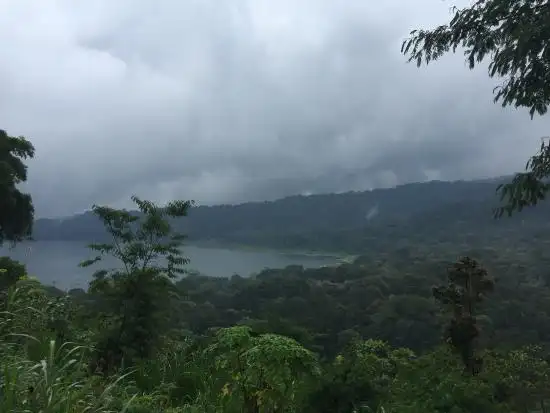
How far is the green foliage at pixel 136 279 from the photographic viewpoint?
6.43 metres

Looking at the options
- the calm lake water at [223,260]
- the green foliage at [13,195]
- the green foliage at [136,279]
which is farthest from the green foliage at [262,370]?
the calm lake water at [223,260]

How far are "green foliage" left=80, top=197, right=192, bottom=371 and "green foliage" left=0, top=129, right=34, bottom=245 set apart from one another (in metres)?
5.08

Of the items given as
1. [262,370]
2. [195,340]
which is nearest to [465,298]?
[195,340]

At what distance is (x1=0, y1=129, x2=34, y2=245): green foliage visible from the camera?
1205 centimetres

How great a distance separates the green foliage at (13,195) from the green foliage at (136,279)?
16.7ft

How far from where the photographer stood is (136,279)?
6910 mm

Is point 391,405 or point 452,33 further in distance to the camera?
point 452,33

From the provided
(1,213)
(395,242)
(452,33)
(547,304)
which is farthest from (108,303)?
(395,242)

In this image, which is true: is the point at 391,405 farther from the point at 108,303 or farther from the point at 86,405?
the point at 108,303

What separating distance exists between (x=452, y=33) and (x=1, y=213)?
1110 centimetres

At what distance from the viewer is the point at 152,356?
6.64 meters

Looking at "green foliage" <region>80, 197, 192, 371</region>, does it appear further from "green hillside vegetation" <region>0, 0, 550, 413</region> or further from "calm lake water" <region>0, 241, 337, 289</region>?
"calm lake water" <region>0, 241, 337, 289</region>

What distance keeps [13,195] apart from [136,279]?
7382 millimetres

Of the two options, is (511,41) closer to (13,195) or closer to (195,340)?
(195,340)
